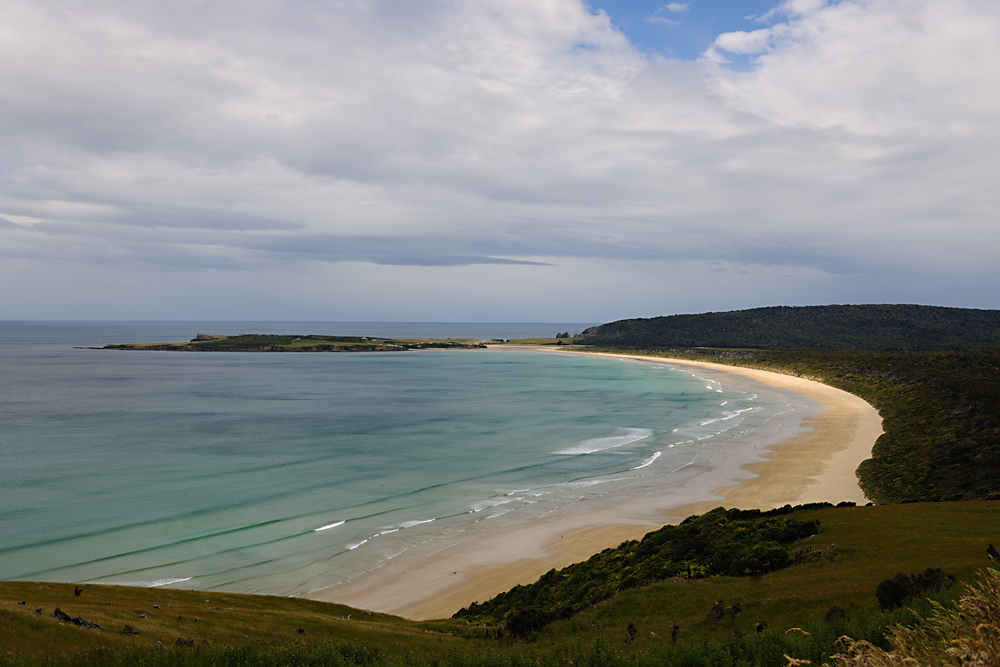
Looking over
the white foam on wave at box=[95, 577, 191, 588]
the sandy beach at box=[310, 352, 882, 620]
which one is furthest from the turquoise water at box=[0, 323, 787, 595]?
the sandy beach at box=[310, 352, 882, 620]

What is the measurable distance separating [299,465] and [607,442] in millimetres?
22642

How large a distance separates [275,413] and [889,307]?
17483cm

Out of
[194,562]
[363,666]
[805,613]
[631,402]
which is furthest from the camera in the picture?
[631,402]

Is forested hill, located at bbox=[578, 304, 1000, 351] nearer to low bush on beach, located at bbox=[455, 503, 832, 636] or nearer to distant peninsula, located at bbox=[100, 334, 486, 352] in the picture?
distant peninsula, located at bbox=[100, 334, 486, 352]

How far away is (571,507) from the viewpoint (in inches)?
1070

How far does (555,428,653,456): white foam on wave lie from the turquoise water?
0.35 m

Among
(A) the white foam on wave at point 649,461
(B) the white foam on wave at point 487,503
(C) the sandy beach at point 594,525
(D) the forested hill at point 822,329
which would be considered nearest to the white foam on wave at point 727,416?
(C) the sandy beach at point 594,525

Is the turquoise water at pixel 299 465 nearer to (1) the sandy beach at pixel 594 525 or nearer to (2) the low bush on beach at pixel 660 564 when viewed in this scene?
(1) the sandy beach at pixel 594 525

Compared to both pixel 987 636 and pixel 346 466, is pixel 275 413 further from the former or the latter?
pixel 987 636

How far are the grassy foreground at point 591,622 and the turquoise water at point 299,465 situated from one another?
20.9 ft

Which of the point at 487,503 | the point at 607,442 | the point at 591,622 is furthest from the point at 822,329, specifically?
the point at 591,622

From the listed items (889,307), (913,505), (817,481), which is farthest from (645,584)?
(889,307)

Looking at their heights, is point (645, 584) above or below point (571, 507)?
above

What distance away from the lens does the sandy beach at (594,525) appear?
18781mm
